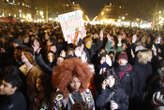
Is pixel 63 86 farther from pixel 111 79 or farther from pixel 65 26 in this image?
pixel 65 26

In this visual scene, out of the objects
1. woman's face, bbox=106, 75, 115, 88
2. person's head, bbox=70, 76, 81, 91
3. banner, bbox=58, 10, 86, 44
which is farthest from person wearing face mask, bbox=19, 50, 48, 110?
banner, bbox=58, 10, 86, 44

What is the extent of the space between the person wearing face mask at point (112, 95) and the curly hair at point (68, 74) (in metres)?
0.52

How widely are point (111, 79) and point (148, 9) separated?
1897 inches

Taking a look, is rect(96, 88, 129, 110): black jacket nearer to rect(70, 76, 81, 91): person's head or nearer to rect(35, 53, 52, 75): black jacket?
rect(70, 76, 81, 91): person's head

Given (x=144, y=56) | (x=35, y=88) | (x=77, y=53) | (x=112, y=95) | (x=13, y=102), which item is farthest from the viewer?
(x=77, y=53)

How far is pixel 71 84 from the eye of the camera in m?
2.63

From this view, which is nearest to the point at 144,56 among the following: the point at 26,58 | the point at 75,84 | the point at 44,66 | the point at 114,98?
the point at 114,98

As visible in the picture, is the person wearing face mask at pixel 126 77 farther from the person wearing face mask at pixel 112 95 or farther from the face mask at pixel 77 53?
the face mask at pixel 77 53

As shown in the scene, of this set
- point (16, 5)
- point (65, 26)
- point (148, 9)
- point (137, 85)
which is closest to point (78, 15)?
point (65, 26)

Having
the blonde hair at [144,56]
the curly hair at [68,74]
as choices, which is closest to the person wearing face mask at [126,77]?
the blonde hair at [144,56]

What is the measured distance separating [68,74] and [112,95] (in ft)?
3.40

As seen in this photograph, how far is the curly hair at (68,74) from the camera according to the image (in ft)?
8.46

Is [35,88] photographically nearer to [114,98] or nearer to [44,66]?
[44,66]

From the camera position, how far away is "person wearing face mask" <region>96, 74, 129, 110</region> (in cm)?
297
